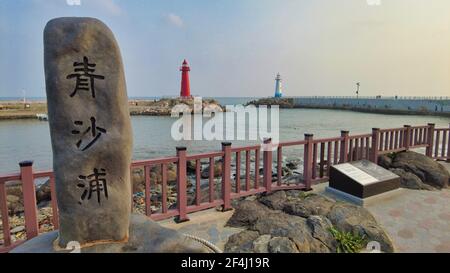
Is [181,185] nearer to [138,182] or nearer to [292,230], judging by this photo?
[292,230]

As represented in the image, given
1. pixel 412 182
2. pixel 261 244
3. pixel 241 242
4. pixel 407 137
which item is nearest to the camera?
pixel 261 244

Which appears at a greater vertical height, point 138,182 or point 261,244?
point 261,244

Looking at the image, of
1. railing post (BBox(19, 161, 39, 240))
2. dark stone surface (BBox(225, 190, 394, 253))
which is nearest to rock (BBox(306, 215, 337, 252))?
dark stone surface (BBox(225, 190, 394, 253))

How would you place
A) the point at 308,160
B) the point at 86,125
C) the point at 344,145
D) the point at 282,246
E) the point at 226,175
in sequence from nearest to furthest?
1. the point at 86,125
2. the point at 282,246
3. the point at 226,175
4. the point at 308,160
5. the point at 344,145

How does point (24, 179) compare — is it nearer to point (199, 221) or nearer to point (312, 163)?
point (199, 221)

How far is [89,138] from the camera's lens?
263 cm

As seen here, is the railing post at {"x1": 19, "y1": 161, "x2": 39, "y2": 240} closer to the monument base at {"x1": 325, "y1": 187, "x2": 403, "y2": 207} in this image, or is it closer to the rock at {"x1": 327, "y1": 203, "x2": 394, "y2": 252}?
the rock at {"x1": 327, "y1": 203, "x2": 394, "y2": 252}

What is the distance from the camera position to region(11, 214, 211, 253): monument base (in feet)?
8.67

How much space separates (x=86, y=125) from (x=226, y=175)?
2657mm

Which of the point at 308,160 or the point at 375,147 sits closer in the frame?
the point at 308,160

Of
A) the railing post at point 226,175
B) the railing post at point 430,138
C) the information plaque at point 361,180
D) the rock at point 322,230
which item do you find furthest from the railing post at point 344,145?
the railing post at point 430,138

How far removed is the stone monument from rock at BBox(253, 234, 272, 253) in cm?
84

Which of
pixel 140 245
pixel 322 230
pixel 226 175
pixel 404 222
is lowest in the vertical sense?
pixel 404 222

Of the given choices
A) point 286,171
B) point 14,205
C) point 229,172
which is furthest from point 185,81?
point 229,172
